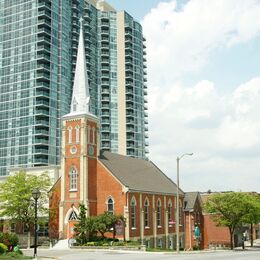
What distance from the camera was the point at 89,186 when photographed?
61438 millimetres

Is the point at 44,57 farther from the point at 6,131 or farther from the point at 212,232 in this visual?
the point at 212,232

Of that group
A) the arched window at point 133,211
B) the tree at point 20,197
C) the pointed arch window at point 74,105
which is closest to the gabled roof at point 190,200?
the arched window at point 133,211

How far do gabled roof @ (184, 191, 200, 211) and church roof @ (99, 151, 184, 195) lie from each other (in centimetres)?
147

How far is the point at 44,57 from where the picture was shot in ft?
427

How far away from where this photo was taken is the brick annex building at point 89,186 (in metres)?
60.8

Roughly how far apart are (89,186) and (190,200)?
2389 centimetres

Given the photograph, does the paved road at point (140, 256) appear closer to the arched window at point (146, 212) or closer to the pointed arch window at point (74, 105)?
the arched window at point (146, 212)

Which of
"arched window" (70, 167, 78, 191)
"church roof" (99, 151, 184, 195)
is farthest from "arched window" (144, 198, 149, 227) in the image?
"arched window" (70, 167, 78, 191)

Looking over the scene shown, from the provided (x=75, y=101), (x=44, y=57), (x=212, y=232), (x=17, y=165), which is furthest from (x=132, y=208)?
(x=44, y=57)

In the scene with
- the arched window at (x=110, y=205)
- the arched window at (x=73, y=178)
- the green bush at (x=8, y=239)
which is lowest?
the green bush at (x=8, y=239)

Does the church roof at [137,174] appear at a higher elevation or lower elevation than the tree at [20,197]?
higher

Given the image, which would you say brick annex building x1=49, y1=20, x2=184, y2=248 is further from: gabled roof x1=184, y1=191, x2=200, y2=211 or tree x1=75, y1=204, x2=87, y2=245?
gabled roof x1=184, y1=191, x2=200, y2=211

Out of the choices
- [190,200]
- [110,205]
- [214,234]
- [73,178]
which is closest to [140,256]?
[110,205]

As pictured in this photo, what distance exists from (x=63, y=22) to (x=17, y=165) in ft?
148
